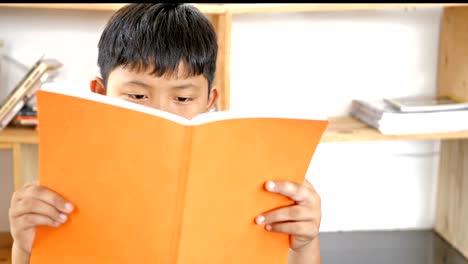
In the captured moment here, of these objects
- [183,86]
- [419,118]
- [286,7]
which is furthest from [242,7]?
[183,86]

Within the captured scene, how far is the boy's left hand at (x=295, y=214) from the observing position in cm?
90

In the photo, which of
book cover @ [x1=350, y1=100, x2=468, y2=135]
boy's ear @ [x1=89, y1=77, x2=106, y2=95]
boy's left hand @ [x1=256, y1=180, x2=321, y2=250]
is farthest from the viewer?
book cover @ [x1=350, y1=100, x2=468, y2=135]

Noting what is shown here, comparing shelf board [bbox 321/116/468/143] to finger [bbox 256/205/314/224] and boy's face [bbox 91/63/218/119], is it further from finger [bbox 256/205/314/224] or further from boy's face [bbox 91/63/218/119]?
finger [bbox 256/205/314/224]

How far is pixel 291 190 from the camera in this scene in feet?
2.95

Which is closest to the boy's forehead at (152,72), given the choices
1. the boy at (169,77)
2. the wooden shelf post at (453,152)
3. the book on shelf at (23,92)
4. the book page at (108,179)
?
the boy at (169,77)

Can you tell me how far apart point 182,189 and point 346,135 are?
3.58ft

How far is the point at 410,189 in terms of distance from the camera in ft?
7.46

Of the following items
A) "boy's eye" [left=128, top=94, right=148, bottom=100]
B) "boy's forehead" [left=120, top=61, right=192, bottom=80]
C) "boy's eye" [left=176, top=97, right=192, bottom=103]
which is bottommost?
"boy's eye" [left=128, top=94, right=148, bottom=100]

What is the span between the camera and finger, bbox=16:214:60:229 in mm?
864

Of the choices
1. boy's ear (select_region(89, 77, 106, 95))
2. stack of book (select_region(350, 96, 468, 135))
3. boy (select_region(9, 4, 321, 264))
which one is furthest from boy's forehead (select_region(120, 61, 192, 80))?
stack of book (select_region(350, 96, 468, 135))

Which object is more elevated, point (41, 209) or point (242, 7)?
point (242, 7)

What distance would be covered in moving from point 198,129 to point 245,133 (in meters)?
0.07

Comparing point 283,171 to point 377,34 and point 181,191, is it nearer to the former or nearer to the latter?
point 181,191

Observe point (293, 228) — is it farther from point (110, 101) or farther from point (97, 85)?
point (97, 85)
